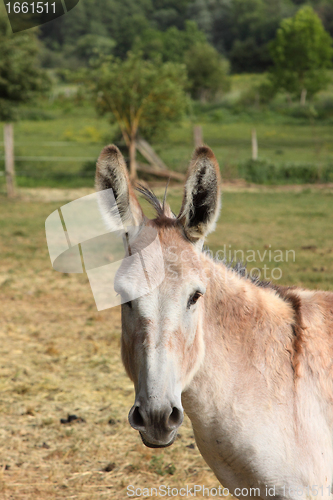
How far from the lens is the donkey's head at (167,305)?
1.81m

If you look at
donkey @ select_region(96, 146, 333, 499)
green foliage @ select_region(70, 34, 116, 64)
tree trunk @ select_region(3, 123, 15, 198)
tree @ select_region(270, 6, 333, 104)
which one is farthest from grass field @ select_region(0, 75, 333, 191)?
green foliage @ select_region(70, 34, 116, 64)

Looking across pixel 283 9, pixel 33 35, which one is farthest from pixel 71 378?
pixel 283 9

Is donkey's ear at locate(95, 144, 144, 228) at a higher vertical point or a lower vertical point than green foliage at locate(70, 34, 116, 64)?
higher

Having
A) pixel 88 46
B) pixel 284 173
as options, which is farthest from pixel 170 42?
pixel 284 173

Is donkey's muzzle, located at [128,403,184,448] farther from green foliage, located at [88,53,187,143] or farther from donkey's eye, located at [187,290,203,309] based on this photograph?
green foliage, located at [88,53,187,143]

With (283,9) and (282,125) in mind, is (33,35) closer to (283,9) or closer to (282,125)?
(282,125)

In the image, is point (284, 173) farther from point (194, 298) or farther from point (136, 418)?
point (136, 418)

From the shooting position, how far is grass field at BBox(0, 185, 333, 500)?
326cm

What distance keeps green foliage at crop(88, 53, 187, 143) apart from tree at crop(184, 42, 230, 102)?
136 feet

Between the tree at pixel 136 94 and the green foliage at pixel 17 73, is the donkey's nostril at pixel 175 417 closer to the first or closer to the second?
the green foliage at pixel 17 73

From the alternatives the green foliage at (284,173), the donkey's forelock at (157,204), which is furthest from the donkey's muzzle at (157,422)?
the green foliage at (284,173)

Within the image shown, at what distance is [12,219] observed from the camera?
38.3ft

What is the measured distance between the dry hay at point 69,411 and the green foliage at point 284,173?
12.7 meters

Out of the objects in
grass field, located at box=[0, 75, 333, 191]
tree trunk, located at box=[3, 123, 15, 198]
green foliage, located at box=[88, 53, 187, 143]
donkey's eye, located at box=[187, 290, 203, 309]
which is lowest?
grass field, located at box=[0, 75, 333, 191]
